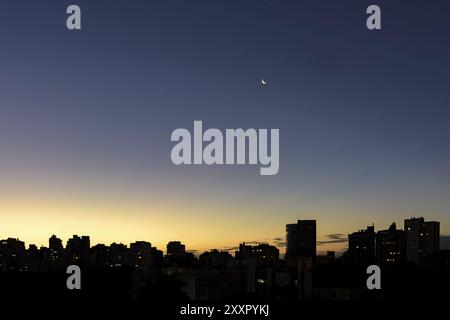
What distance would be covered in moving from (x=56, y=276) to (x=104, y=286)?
108ft

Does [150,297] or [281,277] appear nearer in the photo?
[150,297]

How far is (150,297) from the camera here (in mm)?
94188
